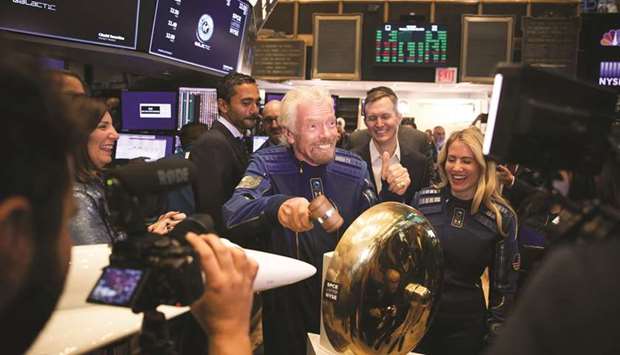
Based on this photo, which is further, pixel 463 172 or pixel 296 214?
pixel 463 172

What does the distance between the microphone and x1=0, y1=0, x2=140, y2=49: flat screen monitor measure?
2.72 meters

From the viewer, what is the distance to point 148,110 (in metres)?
5.49

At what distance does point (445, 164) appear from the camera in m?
2.98

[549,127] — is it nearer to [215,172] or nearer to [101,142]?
[101,142]

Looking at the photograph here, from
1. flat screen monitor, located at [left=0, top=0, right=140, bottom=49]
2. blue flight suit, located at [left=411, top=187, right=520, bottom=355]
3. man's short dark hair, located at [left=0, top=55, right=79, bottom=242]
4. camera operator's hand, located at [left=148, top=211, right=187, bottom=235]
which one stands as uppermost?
flat screen monitor, located at [left=0, top=0, right=140, bottom=49]

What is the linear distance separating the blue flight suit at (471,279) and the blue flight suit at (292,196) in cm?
51

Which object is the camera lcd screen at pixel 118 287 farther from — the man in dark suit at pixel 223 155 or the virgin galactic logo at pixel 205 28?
the virgin galactic logo at pixel 205 28

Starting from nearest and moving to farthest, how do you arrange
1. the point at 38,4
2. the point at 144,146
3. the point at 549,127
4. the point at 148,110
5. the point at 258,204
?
1. the point at 549,127
2. the point at 258,204
3. the point at 38,4
4. the point at 144,146
5. the point at 148,110

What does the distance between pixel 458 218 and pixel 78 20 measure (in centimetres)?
259

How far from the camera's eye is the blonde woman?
8.50 feet

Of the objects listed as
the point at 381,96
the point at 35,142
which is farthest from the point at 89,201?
the point at 381,96

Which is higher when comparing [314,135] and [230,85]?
[230,85]

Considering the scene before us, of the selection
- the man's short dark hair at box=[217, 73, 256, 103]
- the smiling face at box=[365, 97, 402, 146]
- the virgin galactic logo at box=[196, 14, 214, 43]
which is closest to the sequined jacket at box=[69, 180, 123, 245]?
the man's short dark hair at box=[217, 73, 256, 103]

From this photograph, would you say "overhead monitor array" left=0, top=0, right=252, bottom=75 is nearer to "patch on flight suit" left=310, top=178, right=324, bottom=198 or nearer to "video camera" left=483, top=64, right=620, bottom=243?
"patch on flight suit" left=310, top=178, right=324, bottom=198
